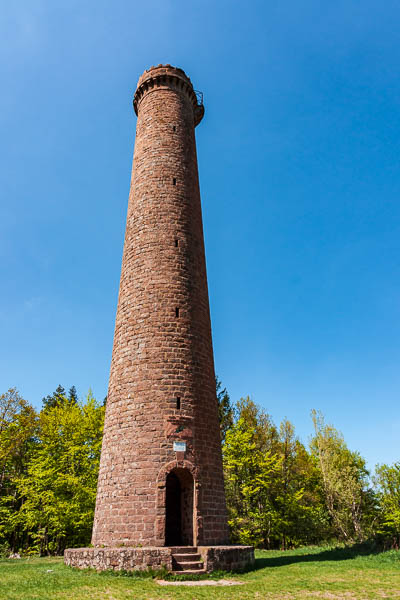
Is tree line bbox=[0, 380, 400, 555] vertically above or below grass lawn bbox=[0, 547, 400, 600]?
above

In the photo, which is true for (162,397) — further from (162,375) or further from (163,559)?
(163,559)

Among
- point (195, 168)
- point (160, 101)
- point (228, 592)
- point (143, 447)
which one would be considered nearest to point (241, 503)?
point (143, 447)

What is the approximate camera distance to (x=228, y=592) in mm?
9836

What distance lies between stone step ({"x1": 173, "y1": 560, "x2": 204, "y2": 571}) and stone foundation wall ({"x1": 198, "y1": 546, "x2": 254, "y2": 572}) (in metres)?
0.18

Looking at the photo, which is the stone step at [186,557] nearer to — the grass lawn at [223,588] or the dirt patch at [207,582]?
the dirt patch at [207,582]

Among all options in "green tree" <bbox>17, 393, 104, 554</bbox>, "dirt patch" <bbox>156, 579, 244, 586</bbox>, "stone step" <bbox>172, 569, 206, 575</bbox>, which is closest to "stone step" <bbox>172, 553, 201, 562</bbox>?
"stone step" <bbox>172, 569, 206, 575</bbox>

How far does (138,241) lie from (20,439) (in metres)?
19.2

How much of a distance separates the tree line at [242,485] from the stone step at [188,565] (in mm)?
14007

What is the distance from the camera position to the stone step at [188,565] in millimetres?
11742

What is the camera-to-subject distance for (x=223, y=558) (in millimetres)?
12344

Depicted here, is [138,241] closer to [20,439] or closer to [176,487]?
[176,487]

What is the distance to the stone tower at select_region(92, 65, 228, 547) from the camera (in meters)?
13.2

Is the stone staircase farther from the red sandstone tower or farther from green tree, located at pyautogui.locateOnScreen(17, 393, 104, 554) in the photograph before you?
green tree, located at pyautogui.locateOnScreen(17, 393, 104, 554)

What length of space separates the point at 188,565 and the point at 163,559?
0.85 m
